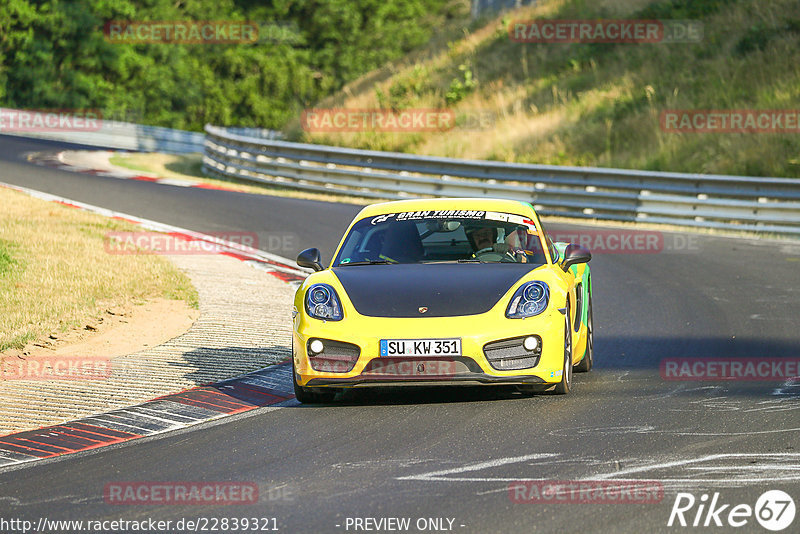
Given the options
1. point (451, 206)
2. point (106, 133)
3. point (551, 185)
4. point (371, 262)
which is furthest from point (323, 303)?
point (106, 133)

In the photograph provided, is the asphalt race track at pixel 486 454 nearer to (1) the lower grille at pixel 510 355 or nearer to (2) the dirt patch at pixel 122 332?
(1) the lower grille at pixel 510 355

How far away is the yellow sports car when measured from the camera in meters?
7.68

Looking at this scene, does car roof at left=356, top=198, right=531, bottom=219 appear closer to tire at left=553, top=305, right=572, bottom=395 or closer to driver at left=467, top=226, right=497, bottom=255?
driver at left=467, top=226, right=497, bottom=255

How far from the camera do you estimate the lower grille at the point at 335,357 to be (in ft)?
25.6

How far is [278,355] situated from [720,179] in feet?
39.9

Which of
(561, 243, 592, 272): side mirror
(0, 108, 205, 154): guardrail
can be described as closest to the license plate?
(561, 243, 592, 272): side mirror

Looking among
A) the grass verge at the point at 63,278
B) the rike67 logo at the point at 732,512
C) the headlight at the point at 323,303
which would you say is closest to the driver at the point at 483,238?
the headlight at the point at 323,303

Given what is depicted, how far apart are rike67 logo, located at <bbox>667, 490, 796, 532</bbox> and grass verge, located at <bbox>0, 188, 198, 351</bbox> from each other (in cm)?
663

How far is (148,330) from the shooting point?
37.2ft

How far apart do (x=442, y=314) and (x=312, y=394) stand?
3.70 feet

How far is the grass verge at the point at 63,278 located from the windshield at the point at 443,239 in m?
3.33

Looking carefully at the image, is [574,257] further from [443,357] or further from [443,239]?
[443,357]

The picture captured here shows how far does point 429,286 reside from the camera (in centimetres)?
809

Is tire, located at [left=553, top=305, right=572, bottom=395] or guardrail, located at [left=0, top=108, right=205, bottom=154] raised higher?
guardrail, located at [left=0, top=108, right=205, bottom=154]
